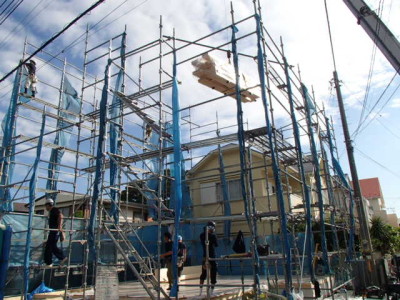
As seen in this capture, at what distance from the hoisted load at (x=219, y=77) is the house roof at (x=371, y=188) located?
50046 millimetres

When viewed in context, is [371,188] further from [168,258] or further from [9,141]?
[9,141]

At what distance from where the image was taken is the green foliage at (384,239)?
59.8ft

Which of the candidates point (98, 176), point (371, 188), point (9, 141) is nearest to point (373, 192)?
point (371, 188)

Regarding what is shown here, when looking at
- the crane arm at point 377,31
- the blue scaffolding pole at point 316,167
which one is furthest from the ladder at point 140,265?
the crane arm at point 377,31

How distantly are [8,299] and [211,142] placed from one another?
6367 mm

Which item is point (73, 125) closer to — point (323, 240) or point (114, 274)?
point (114, 274)

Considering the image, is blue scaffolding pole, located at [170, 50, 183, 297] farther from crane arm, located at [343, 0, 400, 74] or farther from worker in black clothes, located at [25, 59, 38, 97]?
crane arm, located at [343, 0, 400, 74]

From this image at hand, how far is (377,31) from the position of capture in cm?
857

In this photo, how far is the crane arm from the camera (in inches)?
325

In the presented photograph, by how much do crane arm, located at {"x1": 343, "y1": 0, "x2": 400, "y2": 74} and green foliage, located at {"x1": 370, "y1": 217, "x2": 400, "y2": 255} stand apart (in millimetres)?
13134

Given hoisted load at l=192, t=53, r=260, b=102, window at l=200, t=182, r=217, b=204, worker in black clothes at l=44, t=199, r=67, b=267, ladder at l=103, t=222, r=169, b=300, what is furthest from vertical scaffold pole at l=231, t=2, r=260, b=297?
window at l=200, t=182, r=217, b=204

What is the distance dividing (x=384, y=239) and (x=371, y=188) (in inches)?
1545

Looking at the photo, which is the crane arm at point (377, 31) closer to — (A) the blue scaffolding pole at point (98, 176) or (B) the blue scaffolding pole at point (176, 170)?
(B) the blue scaffolding pole at point (176, 170)

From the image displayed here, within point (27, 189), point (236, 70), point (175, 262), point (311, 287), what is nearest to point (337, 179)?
point (311, 287)
